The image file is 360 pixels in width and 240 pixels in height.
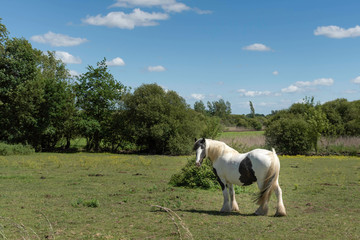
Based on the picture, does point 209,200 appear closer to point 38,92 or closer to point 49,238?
point 49,238

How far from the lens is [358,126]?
40469 mm

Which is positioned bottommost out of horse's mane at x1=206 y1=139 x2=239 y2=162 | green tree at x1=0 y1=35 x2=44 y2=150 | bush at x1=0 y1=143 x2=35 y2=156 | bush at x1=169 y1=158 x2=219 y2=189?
bush at x1=0 y1=143 x2=35 y2=156

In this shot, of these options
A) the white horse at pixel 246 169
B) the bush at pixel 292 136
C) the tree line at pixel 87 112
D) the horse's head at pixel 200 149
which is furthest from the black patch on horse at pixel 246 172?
the bush at pixel 292 136

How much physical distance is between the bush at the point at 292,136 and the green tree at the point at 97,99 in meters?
19.2

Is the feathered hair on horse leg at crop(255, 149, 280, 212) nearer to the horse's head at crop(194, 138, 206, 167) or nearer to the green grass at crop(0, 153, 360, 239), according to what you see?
the green grass at crop(0, 153, 360, 239)

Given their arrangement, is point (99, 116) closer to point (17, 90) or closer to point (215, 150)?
point (17, 90)

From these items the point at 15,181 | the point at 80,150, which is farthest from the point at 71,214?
the point at 80,150

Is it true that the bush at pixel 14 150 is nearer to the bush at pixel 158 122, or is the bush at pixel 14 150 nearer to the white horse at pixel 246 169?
the bush at pixel 158 122

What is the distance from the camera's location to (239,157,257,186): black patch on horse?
8.32 metres

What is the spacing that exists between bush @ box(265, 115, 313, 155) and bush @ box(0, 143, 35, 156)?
2656 cm

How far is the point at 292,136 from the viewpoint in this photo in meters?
35.3

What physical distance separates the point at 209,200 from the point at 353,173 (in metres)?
11.7

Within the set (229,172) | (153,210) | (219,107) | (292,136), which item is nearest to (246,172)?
(229,172)

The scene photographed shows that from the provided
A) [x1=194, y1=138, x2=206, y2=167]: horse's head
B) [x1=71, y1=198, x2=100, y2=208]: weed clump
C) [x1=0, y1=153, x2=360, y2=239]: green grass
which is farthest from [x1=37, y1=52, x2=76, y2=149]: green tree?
[x1=194, y1=138, x2=206, y2=167]: horse's head
